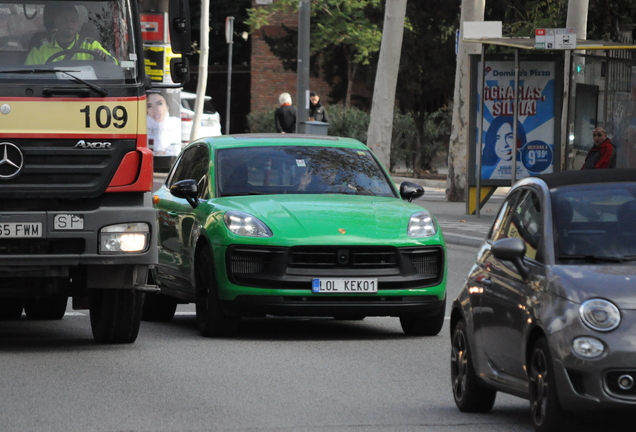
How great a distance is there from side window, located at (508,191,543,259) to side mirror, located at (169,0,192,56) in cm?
372

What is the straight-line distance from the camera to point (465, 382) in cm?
834

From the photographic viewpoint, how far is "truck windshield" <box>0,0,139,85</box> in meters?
10.6

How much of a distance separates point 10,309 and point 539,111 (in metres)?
13.9

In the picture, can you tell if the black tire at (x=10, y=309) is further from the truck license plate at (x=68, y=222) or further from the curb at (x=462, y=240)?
the curb at (x=462, y=240)

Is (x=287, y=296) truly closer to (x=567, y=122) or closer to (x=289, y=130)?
(x=567, y=122)

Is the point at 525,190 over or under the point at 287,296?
over

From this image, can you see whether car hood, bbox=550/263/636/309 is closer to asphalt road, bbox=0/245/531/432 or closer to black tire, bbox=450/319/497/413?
asphalt road, bbox=0/245/531/432

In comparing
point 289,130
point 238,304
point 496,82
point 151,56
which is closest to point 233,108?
point 289,130

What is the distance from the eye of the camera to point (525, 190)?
8.26 m

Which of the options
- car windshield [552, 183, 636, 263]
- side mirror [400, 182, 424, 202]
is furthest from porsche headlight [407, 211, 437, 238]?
car windshield [552, 183, 636, 263]

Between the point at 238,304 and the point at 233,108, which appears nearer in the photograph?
the point at 238,304

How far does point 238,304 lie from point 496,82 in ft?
48.3

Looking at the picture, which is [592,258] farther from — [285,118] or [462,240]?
[285,118]

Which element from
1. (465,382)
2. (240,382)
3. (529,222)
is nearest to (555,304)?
(529,222)
